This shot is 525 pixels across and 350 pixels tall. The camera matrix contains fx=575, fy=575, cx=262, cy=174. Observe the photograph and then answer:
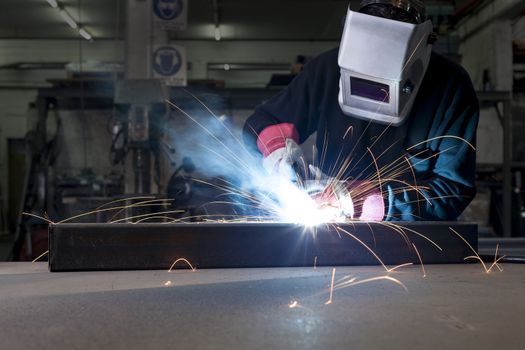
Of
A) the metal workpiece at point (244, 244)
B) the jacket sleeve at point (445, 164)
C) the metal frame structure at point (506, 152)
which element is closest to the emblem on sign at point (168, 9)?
the metal frame structure at point (506, 152)

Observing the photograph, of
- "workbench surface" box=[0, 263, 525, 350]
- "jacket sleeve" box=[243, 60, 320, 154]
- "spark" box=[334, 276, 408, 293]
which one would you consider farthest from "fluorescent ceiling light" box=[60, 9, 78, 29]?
"spark" box=[334, 276, 408, 293]

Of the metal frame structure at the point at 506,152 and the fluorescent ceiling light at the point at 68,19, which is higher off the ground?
the fluorescent ceiling light at the point at 68,19

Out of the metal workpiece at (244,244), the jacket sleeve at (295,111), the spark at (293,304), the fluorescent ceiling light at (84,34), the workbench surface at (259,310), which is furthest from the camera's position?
the fluorescent ceiling light at (84,34)

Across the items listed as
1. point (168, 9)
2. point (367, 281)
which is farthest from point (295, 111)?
point (168, 9)

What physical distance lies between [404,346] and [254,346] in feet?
0.62

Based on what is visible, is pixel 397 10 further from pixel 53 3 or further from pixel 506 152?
pixel 53 3

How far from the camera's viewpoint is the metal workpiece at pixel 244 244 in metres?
1.36

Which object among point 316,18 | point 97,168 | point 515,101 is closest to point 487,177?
point 515,101

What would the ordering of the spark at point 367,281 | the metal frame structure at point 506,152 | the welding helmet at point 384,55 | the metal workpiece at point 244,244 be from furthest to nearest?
the metal frame structure at point 506,152 → the welding helmet at point 384,55 → the metal workpiece at point 244,244 → the spark at point 367,281

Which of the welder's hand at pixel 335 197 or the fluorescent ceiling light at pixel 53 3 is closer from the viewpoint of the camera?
the welder's hand at pixel 335 197

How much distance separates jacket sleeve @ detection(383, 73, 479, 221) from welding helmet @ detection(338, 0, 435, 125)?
0.27 m

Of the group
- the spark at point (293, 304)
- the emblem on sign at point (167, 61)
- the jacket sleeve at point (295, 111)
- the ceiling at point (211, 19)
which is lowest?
the spark at point (293, 304)

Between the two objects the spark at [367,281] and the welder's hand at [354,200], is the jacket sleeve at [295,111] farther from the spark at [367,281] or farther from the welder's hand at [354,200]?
the spark at [367,281]

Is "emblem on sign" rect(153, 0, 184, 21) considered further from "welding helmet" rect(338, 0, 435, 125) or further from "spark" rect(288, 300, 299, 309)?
"spark" rect(288, 300, 299, 309)
